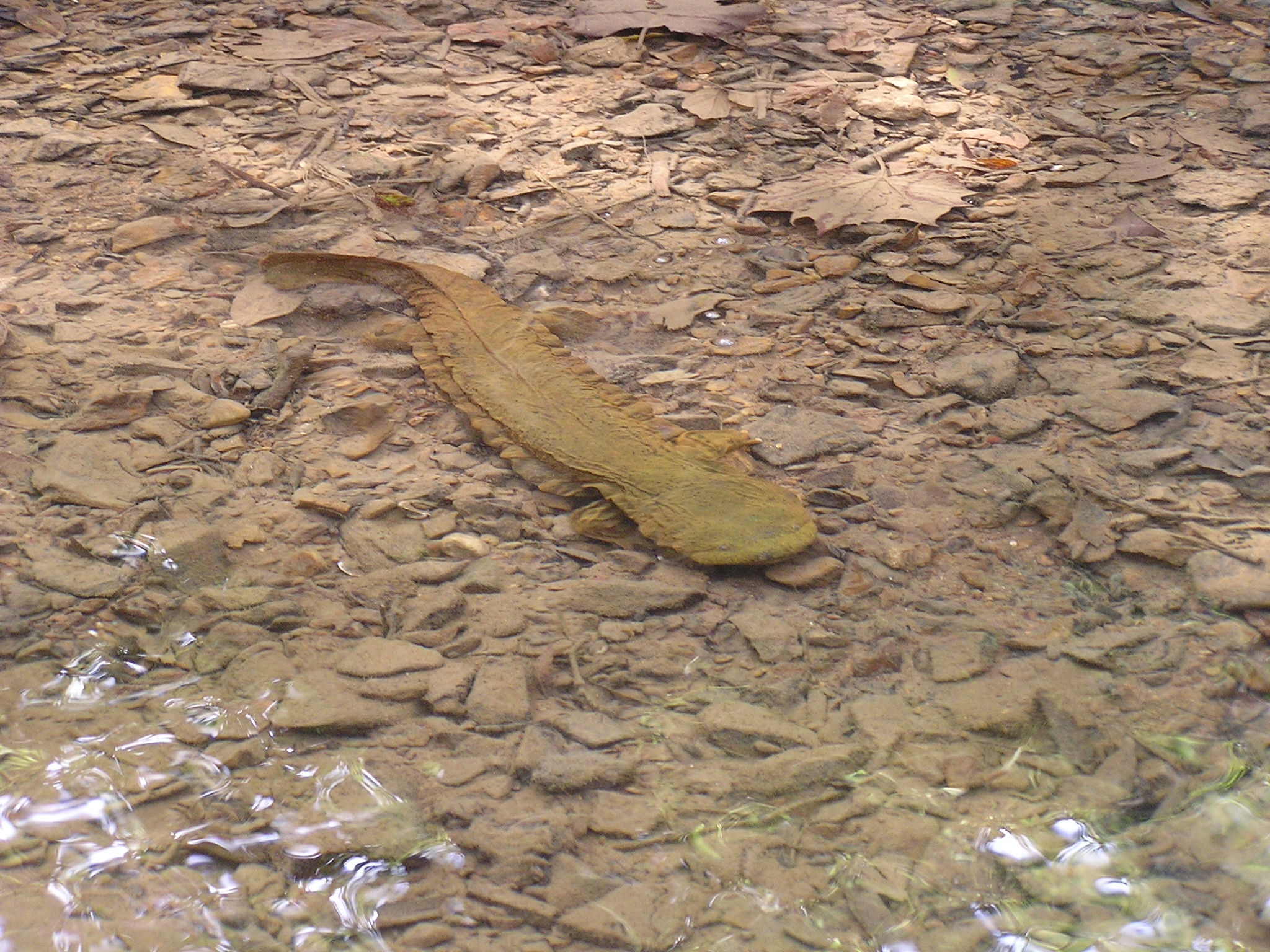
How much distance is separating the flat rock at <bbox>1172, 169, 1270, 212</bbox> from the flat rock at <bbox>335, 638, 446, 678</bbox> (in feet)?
10.1

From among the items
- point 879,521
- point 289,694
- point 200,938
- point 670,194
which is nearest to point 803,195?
point 670,194

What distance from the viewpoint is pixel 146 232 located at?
11.6ft

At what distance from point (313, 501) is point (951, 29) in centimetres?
386

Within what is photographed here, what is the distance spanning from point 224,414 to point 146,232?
106 cm

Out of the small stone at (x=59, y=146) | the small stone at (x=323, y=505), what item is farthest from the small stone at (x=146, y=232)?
the small stone at (x=323, y=505)

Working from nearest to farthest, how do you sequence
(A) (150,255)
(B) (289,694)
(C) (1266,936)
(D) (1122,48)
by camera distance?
(C) (1266,936)
(B) (289,694)
(A) (150,255)
(D) (1122,48)

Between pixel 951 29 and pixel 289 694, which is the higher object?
pixel 951 29

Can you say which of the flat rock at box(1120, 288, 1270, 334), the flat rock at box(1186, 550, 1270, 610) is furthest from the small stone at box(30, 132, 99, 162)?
the flat rock at box(1186, 550, 1270, 610)

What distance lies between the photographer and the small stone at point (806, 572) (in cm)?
246

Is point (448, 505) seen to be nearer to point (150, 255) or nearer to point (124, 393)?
point (124, 393)

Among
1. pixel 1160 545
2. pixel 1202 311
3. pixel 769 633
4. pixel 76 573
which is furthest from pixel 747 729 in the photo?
pixel 1202 311

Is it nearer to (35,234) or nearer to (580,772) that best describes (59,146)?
(35,234)

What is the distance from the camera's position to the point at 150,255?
136 inches

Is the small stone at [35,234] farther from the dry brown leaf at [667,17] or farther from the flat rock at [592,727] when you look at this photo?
the flat rock at [592,727]
